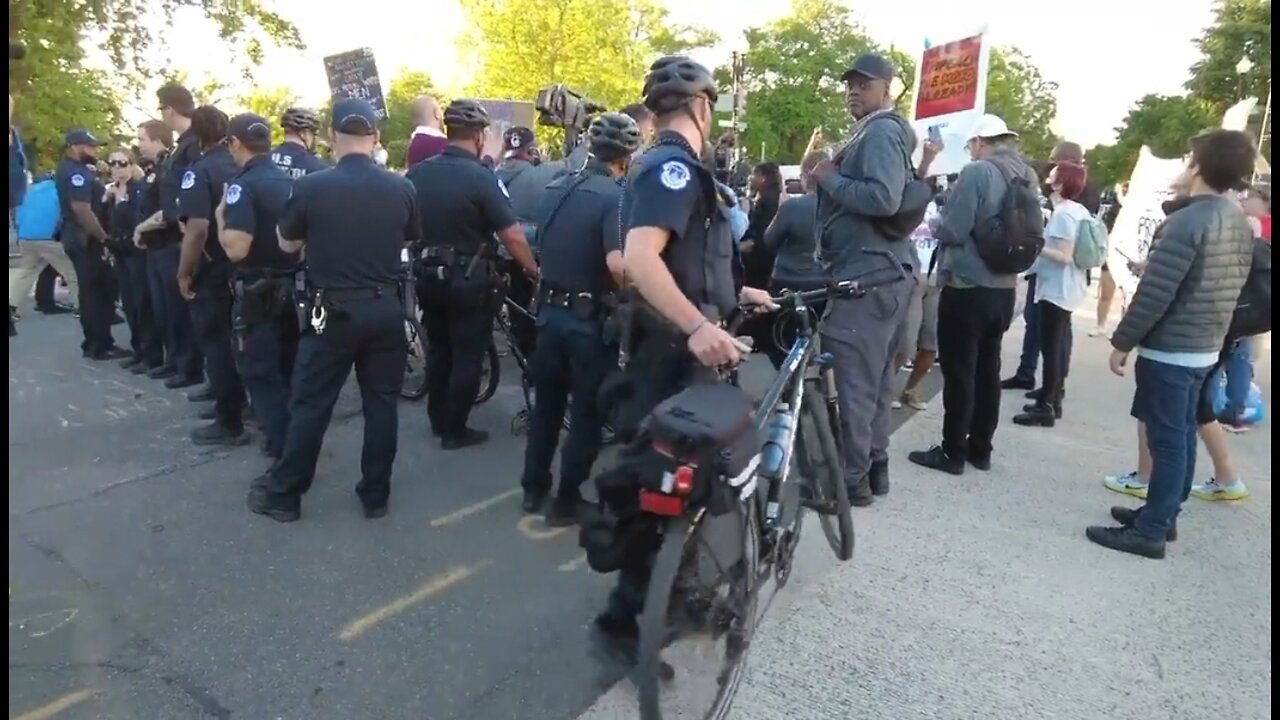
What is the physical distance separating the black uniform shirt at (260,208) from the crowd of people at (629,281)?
0.01m

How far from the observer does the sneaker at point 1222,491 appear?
4.75m

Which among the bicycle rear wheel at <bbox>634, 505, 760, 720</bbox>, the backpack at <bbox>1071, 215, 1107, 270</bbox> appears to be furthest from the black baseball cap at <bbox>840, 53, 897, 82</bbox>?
the backpack at <bbox>1071, 215, 1107, 270</bbox>

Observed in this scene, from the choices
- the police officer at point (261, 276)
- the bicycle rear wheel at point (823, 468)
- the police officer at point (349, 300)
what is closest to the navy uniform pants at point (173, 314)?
the police officer at point (261, 276)

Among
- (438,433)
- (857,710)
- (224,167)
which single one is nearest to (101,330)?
(224,167)

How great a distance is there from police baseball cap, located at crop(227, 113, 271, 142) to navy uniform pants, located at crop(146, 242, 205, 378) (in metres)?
2.09

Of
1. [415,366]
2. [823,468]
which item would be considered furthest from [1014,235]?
[415,366]

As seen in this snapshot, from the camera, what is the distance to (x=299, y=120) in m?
5.33

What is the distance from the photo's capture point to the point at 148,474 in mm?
4711

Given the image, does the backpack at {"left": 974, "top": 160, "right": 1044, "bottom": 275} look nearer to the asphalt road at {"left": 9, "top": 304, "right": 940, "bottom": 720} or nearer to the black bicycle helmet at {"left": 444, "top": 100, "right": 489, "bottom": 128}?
the asphalt road at {"left": 9, "top": 304, "right": 940, "bottom": 720}

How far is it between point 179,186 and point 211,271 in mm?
875

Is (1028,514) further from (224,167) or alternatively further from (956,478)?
(224,167)

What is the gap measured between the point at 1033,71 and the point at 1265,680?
253 feet

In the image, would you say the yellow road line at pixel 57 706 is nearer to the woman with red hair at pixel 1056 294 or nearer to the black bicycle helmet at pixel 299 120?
the black bicycle helmet at pixel 299 120

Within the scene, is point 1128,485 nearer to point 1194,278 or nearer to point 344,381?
point 1194,278
